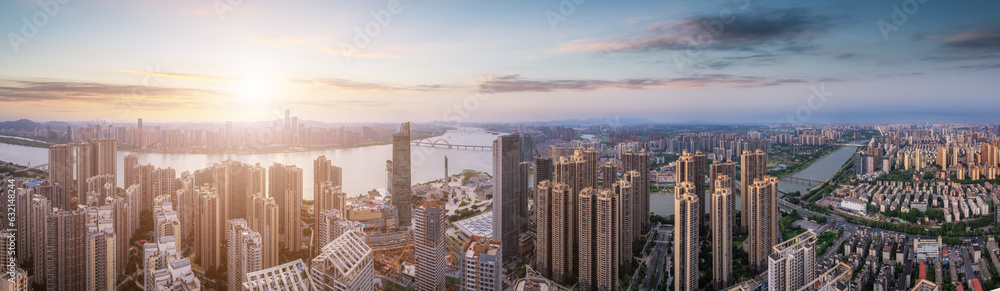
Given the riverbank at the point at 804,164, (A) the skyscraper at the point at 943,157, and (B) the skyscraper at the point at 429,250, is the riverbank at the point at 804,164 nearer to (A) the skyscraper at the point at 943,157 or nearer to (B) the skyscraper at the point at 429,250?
(A) the skyscraper at the point at 943,157

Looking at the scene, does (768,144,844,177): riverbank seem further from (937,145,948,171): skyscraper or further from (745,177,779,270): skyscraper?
(745,177,779,270): skyscraper

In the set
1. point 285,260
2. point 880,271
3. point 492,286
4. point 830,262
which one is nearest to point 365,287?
point 492,286

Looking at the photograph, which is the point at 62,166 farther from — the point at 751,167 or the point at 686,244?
the point at 751,167

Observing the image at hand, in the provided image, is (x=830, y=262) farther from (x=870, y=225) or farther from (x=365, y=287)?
(x=365, y=287)

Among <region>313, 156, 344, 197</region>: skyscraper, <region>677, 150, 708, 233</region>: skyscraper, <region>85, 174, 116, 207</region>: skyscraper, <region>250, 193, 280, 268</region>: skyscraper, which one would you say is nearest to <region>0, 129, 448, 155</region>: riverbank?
<region>85, 174, 116, 207</region>: skyscraper

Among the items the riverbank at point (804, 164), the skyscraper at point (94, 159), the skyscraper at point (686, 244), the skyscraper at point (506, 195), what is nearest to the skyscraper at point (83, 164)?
the skyscraper at point (94, 159)

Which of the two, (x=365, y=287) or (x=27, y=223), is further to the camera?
(x=27, y=223)
